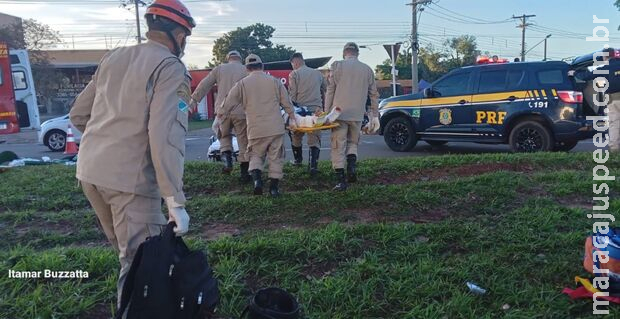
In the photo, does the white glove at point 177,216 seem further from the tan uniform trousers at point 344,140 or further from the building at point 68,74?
the building at point 68,74

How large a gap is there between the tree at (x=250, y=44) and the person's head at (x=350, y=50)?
47547mm

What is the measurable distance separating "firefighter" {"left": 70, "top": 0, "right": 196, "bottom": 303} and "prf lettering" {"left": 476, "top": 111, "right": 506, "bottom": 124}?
8376 mm

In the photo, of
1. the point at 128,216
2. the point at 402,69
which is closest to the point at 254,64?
the point at 128,216

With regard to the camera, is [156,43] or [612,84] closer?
[156,43]

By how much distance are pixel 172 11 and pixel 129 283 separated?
4.57ft

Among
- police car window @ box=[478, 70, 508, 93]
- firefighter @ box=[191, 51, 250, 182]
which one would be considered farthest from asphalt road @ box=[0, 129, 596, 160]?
firefighter @ box=[191, 51, 250, 182]

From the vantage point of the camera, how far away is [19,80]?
15.3m

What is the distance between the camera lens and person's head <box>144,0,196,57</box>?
8.68ft

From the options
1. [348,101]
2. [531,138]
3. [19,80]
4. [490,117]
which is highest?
[19,80]

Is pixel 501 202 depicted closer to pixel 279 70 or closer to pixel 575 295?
pixel 575 295

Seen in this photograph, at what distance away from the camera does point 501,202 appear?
5.30 m

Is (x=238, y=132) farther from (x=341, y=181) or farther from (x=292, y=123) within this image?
(x=341, y=181)

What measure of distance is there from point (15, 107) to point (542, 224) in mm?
15084

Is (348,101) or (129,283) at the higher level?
(348,101)
